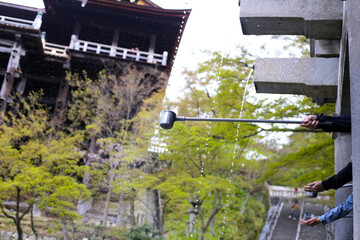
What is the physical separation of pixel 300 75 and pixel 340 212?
87.5 inches

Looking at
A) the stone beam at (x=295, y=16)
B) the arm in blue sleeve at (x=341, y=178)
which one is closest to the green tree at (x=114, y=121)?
the stone beam at (x=295, y=16)

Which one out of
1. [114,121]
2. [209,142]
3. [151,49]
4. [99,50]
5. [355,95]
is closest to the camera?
[355,95]

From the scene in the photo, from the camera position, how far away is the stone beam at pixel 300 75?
3.83m

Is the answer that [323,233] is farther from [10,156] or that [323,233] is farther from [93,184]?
[10,156]

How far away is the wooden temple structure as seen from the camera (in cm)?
1284

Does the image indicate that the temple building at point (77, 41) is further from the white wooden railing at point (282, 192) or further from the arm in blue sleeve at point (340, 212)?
the arm in blue sleeve at point (340, 212)

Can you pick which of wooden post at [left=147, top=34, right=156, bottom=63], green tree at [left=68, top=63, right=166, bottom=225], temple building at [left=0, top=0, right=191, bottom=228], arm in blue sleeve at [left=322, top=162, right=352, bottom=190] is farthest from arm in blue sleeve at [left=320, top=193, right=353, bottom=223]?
wooden post at [left=147, top=34, right=156, bottom=63]

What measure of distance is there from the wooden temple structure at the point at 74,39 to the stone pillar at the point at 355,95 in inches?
456

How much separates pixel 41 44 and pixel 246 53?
8.92 metres

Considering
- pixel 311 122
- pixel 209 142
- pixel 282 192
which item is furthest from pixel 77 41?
pixel 282 192

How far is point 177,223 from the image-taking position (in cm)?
1212

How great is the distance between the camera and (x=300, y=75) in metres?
3.95

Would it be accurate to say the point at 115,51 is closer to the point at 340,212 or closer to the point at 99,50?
the point at 99,50

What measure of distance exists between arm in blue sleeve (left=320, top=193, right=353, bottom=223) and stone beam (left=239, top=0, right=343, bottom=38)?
2187 mm
